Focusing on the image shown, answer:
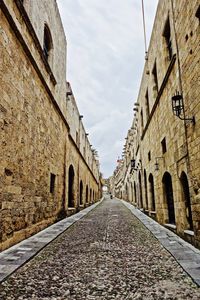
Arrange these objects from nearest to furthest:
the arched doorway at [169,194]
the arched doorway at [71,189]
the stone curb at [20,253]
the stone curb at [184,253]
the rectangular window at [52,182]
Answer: the stone curb at [184,253], the stone curb at [20,253], the arched doorway at [169,194], the rectangular window at [52,182], the arched doorway at [71,189]

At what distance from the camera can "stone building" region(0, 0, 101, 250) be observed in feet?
14.8

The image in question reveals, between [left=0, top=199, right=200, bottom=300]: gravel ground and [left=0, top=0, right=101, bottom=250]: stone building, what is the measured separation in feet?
4.06

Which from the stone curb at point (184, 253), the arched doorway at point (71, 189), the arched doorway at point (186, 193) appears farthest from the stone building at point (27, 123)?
the arched doorway at point (71, 189)

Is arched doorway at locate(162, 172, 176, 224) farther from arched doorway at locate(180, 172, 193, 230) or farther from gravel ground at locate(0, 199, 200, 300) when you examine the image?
gravel ground at locate(0, 199, 200, 300)

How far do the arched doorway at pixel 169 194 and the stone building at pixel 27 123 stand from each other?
384 centimetres

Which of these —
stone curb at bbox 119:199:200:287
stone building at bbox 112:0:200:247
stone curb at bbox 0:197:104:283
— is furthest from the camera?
stone building at bbox 112:0:200:247

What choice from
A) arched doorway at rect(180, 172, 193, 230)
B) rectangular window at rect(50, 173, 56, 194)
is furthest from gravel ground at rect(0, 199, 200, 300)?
rectangular window at rect(50, 173, 56, 194)

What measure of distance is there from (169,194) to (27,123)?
193 inches

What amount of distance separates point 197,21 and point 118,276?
4364 millimetres

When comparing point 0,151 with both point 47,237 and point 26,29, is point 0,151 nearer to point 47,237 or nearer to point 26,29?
point 47,237

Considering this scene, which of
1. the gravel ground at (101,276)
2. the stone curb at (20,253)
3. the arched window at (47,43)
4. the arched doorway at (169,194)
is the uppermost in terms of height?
the arched window at (47,43)

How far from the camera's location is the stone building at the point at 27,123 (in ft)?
14.8

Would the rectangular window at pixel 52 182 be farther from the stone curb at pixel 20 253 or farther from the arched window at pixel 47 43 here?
the arched window at pixel 47 43

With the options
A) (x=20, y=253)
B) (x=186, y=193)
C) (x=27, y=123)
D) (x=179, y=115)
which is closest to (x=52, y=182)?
(x=27, y=123)
